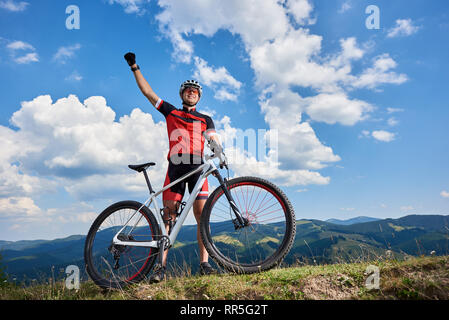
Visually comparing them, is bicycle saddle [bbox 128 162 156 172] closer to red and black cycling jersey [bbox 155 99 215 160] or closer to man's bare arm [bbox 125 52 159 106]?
red and black cycling jersey [bbox 155 99 215 160]

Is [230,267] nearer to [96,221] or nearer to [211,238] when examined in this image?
[211,238]

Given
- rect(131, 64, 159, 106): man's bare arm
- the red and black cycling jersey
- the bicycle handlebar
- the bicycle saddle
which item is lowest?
the bicycle saddle

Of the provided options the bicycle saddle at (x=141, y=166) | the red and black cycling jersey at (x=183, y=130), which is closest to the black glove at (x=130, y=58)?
the red and black cycling jersey at (x=183, y=130)

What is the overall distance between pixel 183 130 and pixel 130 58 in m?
1.85

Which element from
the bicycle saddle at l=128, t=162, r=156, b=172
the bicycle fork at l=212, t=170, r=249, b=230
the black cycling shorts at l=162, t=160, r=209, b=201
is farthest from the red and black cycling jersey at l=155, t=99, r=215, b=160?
the bicycle fork at l=212, t=170, r=249, b=230

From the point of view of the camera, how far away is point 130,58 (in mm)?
5438

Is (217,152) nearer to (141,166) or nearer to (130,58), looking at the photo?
(141,166)

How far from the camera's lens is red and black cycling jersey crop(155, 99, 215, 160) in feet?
18.2

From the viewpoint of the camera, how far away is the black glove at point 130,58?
541 centimetres

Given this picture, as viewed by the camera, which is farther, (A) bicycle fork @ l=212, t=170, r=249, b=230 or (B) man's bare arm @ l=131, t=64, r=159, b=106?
(B) man's bare arm @ l=131, t=64, r=159, b=106

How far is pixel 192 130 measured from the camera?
5617 millimetres
